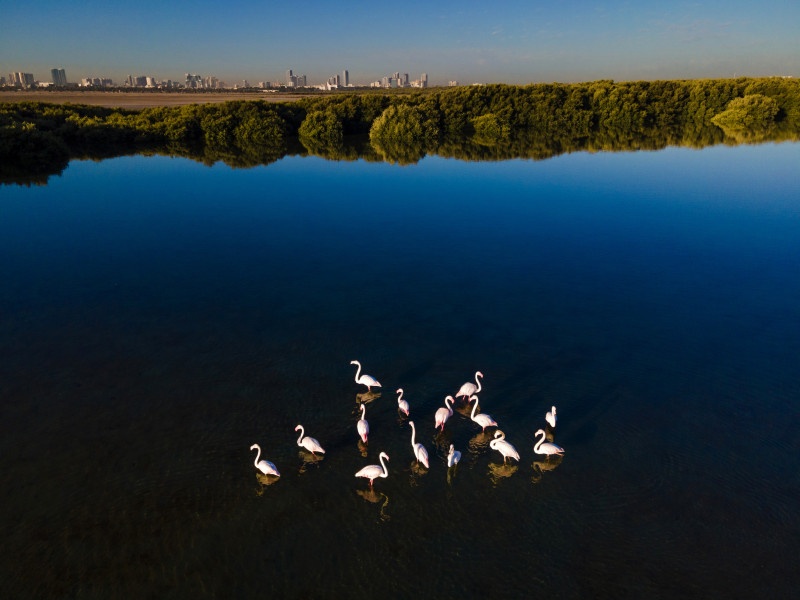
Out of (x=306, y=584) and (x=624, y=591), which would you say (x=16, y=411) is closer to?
(x=306, y=584)

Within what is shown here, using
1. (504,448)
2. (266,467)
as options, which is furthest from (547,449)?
(266,467)

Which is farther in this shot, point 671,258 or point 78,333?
point 671,258

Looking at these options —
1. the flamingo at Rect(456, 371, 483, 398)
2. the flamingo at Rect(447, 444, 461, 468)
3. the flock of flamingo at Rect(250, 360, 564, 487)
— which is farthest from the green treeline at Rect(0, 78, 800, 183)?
the flamingo at Rect(447, 444, 461, 468)

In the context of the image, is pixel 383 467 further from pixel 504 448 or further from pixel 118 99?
pixel 118 99

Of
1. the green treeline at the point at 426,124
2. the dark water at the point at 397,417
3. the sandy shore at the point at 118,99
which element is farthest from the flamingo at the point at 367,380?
the sandy shore at the point at 118,99

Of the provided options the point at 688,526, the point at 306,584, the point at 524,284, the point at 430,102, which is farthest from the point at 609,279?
the point at 430,102

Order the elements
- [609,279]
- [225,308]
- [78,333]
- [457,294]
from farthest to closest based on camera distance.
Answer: [609,279] → [457,294] → [225,308] → [78,333]
